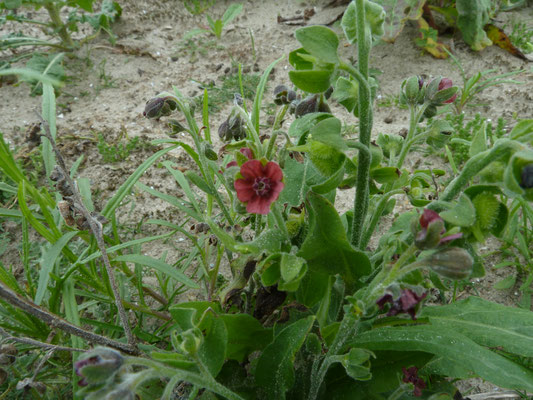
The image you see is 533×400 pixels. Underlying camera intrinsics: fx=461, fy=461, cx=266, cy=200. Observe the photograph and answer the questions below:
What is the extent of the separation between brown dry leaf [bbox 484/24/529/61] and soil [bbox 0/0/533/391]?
57mm

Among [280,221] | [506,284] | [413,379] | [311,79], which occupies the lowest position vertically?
[506,284]

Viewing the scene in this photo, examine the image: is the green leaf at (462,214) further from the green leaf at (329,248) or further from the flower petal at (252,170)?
the flower petal at (252,170)

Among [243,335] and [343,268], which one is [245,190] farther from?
[243,335]

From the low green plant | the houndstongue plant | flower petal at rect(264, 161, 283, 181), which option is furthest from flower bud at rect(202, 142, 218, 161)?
the low green plant

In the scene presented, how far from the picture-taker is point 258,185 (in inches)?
47.1

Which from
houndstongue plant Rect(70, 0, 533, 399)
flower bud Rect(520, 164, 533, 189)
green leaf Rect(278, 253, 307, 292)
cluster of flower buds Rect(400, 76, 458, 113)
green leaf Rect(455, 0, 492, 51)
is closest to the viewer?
flower bud Rect(520, 164, 533, 189)

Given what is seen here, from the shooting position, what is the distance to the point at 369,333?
4.45ft

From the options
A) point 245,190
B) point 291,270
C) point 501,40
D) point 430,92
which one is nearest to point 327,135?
point 245,190

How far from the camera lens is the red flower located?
1.18m

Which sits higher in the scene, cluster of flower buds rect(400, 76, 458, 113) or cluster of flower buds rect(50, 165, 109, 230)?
cluster of flower buds rect(400, 76, 458, 113)

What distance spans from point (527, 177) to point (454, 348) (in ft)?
1.88

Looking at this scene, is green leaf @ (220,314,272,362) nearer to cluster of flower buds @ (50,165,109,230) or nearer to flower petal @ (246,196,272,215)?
flower petal @ (246,196,272,215)

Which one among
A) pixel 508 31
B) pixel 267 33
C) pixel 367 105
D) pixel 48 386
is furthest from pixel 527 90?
pixel 48 386

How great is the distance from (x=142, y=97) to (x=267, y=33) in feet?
4.60
